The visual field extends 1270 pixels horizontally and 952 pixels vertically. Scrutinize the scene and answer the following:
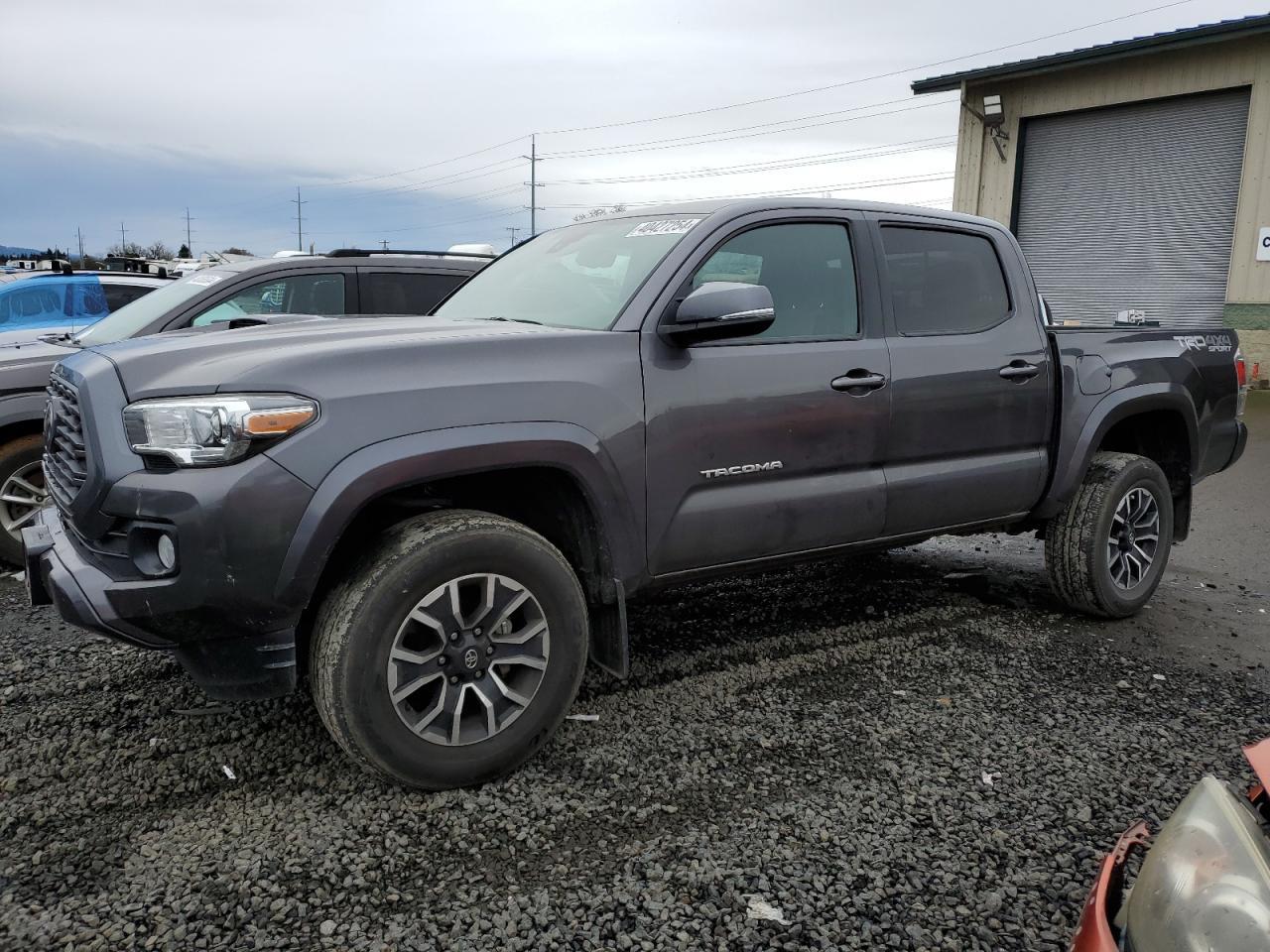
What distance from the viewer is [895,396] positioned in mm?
3783

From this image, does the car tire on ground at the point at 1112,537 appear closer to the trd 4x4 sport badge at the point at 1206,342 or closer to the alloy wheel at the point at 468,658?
the trd 4x4 sport badge at the point at 1206,342

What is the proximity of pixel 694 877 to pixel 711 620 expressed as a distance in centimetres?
212

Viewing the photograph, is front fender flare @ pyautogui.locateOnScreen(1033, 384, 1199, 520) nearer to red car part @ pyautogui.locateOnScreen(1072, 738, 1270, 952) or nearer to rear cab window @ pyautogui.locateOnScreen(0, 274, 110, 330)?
red car part @ pyautogui.locateOnScreen(1072, 738, 1270, 952)

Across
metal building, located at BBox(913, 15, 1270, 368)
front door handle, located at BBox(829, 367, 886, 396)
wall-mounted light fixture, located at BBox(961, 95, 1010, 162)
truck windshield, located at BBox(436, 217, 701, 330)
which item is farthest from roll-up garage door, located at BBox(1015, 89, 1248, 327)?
truck windshield, located at BBox(436, 217, 701, 330)

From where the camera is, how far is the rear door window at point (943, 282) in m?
4.01

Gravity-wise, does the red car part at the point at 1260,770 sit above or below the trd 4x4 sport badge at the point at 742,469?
below

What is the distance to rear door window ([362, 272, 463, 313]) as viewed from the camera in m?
6.42

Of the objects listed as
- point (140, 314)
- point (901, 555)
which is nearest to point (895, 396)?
point (901, 555)

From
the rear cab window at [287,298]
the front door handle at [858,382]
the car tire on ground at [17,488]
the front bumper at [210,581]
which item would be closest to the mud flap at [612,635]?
the front bumper at [210,581]

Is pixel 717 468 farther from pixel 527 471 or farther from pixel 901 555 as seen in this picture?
pixel 901 555

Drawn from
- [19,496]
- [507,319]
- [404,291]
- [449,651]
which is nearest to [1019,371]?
[507,319]

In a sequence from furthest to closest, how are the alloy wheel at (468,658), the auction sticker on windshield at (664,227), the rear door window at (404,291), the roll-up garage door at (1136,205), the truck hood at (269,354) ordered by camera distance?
the roll-up garage door at (1136,205) < the rear door window at (404,291) < the auction sticker on windshield at (664,227) < the alloy wheel at (468,658) < the truck hood at (269,354)

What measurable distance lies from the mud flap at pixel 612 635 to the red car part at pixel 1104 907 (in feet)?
5.62

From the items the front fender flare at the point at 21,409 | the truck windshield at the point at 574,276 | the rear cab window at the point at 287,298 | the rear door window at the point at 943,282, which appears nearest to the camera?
the truck windshield at the point at 574,276
